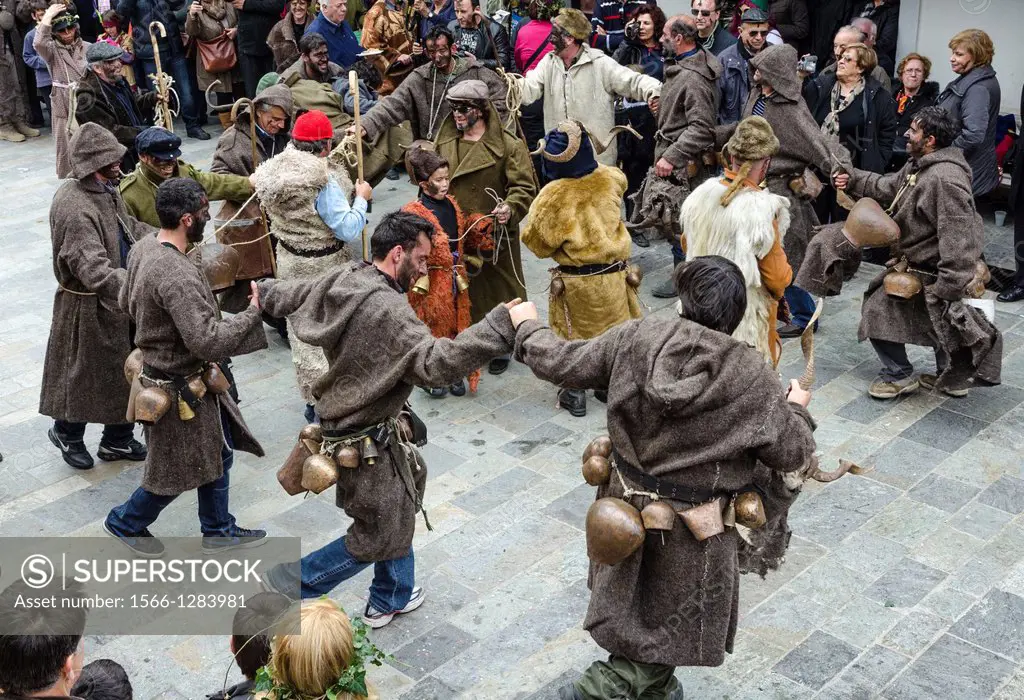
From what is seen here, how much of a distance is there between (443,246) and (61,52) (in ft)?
19.7

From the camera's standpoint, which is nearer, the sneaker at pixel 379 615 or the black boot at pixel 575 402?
the sneaker at pixel 379 615

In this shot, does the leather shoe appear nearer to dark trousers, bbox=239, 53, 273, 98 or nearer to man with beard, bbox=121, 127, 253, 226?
man with beard, bbox=121, 127, 253, 226

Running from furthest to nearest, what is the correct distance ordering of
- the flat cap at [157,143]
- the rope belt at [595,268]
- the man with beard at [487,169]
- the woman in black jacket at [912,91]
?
1. the woman in black jacket at [912,91]
2. the man with beard at [487,169]
3. the rope belt at [595,268]
4. the flat cap at [157,143]

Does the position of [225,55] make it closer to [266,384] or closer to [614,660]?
[266,384]

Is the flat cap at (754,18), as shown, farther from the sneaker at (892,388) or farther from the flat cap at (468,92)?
the sneaker at (892,388)

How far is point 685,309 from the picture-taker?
3914 mm

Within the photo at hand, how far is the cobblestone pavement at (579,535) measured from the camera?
481cm

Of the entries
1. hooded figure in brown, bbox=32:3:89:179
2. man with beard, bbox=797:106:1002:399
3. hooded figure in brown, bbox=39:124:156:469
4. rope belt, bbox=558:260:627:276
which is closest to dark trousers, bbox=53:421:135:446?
hooded figure in brown, bbox=39:124:156:469

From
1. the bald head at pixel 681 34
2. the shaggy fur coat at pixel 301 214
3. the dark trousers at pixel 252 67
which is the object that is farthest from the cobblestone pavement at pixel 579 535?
the dark trousers at pixel 252 67

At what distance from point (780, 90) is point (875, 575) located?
3.25 meters

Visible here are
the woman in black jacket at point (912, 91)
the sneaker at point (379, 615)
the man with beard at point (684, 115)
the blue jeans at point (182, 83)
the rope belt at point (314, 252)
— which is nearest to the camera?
the sneaker at point (379, 615)

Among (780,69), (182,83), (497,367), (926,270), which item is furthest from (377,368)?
(182,83)

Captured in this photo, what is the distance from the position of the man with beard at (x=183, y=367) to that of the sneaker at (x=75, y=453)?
1.13 metres

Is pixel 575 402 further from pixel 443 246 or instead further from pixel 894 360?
pixel 894 360
